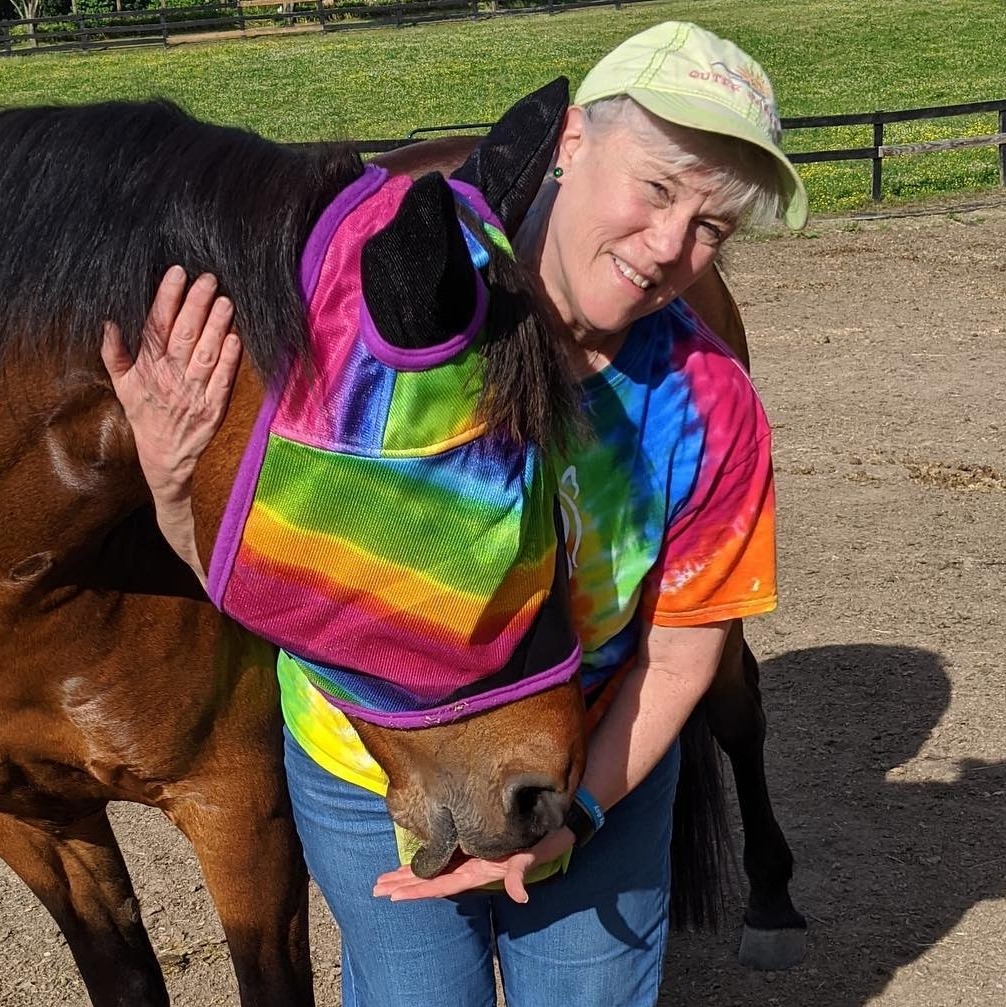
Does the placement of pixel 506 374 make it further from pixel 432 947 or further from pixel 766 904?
pixel 766 904

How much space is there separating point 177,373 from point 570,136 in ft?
2.03

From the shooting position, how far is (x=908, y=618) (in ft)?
15.0

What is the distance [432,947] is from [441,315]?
3.40 feet

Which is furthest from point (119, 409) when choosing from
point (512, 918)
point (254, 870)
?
point (254, 870)

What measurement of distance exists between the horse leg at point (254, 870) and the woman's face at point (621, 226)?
109 centimetres

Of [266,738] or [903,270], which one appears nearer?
[266,738]

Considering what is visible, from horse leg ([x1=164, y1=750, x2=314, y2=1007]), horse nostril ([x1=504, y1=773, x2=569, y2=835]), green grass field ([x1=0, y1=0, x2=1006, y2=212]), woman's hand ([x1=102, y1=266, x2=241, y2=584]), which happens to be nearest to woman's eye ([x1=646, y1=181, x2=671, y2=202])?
woman's hand ([x1=102, y1=266, x2=241, y2=584])

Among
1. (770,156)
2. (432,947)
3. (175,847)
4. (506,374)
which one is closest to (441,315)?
(506,374)

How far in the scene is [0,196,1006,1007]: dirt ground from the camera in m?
3.13

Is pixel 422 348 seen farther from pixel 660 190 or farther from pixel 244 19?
pixel 244 19

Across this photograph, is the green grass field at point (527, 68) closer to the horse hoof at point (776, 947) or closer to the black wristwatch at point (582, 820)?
the horse hoof at point (776, 947)

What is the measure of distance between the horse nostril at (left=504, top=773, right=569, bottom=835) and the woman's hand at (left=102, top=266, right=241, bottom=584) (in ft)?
1.60

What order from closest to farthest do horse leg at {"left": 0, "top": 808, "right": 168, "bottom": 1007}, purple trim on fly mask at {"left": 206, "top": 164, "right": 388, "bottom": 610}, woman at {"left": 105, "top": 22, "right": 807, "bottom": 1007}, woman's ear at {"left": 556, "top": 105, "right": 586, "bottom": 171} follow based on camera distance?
purple trim on fly mask at {"left": 206, "top": 164, "right": 388, "bottom": 610} < woman at {"left": 105, "top": 22, "right": 807, "bottom": 1007} < woman's ear at {"left": 556, "top": 105, "right": 586, "bottom": 171} < horse leg at {"left": 0, "top": 808, "right": 168, "bottom": 1007}

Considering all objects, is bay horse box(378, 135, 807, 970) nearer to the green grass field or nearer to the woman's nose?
the woman's nose
